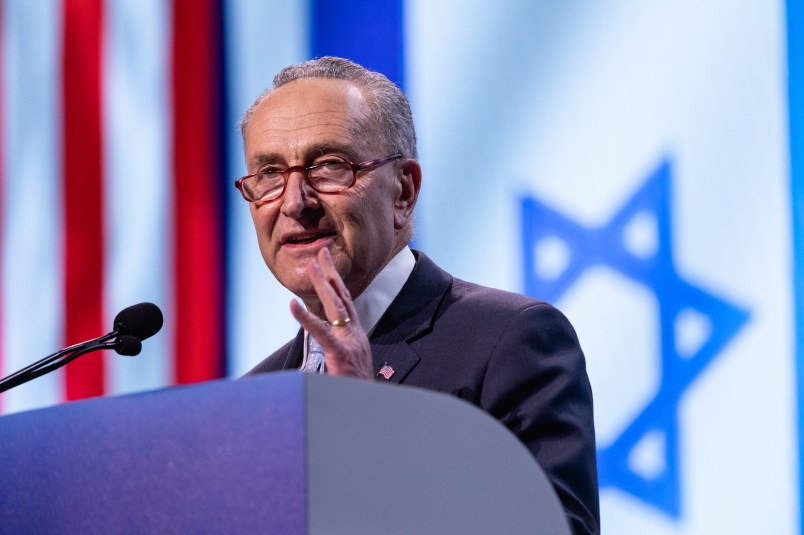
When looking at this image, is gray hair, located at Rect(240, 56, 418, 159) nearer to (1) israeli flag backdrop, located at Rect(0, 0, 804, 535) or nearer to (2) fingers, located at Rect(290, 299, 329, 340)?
(1) israeli flag backdrop, located at Rect(0, 0, 804, 535)

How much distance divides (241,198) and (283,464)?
2.10 m

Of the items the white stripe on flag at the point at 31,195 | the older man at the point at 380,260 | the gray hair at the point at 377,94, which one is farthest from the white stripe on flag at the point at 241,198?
the gray hair at the point at 377,94

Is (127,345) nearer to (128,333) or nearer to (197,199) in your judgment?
(128,333)

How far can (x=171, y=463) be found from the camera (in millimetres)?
898

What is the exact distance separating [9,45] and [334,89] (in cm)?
183

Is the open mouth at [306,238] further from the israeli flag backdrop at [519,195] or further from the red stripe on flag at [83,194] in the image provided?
the red stripe on flag at [83,194]

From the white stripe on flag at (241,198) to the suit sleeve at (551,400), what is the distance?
4.25ft

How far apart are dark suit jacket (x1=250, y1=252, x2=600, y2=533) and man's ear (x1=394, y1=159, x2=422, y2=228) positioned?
0.37ft

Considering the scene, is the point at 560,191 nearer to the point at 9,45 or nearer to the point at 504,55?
the point at 504,55

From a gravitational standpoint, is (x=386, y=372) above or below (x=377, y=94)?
below

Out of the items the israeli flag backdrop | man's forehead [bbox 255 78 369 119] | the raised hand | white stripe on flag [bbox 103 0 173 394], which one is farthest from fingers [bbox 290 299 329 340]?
white stripe on flag [bbox 103 0 173 394]

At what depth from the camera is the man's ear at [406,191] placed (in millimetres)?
1873

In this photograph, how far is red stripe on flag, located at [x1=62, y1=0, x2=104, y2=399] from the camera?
3.06 m

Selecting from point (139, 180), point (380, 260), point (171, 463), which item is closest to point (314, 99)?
point (380, 260)
